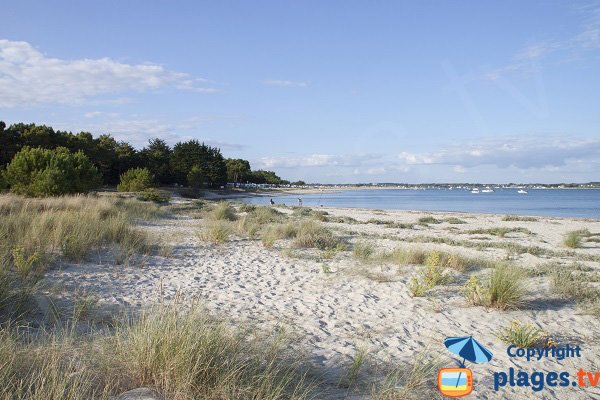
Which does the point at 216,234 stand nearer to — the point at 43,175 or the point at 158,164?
the point at 43,175

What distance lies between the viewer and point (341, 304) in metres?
6.93

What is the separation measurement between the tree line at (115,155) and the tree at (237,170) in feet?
76.8

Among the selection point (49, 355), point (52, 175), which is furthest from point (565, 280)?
point (52, 175)

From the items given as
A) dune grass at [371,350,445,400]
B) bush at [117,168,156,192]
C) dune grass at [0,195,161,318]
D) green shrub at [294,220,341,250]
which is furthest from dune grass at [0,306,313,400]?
bush at [117,168,156,192]

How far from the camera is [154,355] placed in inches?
131

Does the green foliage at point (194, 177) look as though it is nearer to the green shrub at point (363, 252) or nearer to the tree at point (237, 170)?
the tree at point (237, 170)

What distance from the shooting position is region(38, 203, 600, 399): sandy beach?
469 cm

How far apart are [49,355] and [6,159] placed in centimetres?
4354

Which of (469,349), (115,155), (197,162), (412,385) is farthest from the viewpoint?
(197,162)

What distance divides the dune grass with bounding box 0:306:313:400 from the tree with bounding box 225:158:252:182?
99.9 metres

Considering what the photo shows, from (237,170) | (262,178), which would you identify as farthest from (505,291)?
(262,178)

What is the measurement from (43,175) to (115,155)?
1414 inches

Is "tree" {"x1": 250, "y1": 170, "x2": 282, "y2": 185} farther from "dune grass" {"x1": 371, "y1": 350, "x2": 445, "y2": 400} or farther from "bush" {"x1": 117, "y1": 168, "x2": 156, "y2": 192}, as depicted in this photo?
"dune grass" {"x1": 371, "y1": 350, "x2": 445, "y2": 400}

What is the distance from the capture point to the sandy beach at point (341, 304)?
4.69 m
